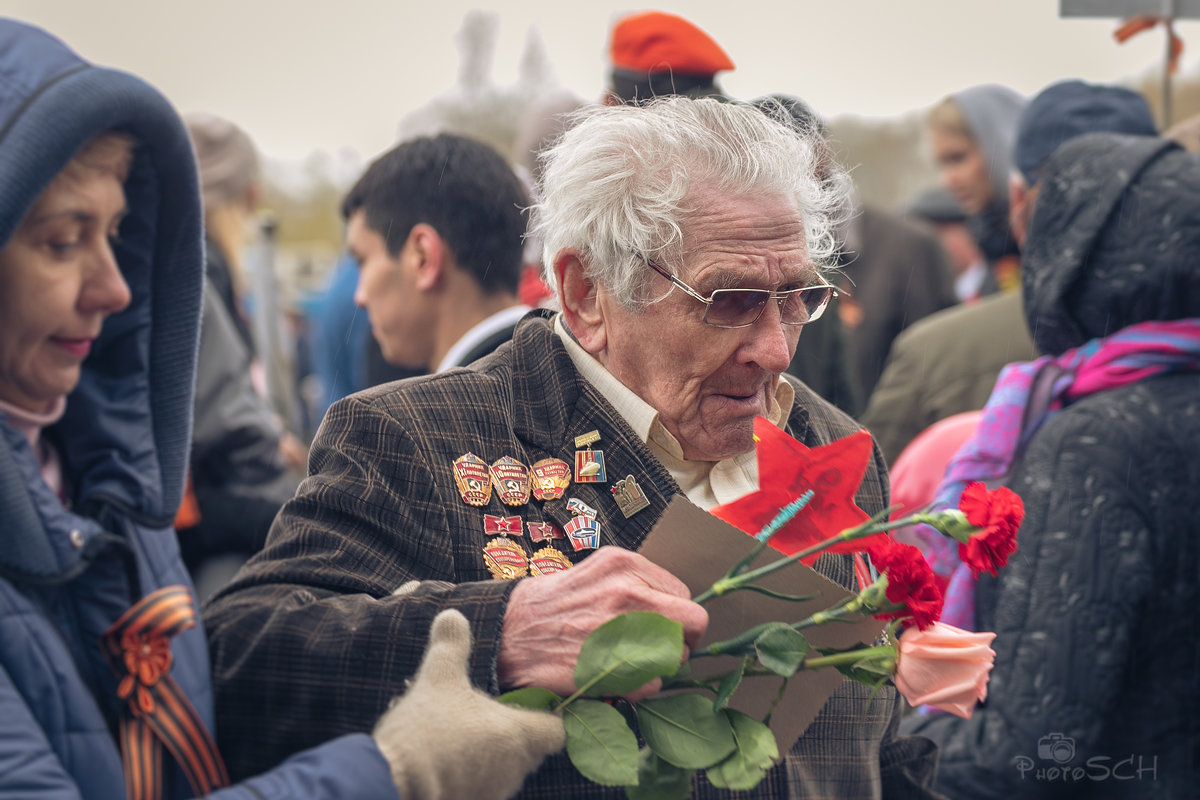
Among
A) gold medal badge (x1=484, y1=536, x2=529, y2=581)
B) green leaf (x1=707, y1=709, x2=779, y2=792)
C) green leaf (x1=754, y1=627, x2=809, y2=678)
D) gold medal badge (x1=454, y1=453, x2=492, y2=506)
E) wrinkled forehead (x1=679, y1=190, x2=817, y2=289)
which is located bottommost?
green leaf (x1=707, y1=709, x2=779, y2=792)

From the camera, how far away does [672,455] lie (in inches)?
91.2

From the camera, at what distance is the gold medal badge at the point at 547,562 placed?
6.69 ft

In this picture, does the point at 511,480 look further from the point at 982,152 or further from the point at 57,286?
the point at 982,152

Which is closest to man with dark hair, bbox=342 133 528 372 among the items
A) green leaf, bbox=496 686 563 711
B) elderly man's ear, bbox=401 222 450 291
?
elderly man's ear, bbox=401 222 450 291

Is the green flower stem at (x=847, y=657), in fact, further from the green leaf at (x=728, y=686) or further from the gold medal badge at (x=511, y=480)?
the gold medal badge at (x=511, y=480)

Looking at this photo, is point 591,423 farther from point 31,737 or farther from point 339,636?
point 31,737

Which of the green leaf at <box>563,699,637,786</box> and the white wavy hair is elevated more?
the white wavy hair

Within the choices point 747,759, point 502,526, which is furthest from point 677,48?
point 747,759

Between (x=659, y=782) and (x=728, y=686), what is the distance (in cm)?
17

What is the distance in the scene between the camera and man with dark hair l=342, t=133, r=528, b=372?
3312mm

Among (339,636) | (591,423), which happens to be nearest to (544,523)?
(591,423)

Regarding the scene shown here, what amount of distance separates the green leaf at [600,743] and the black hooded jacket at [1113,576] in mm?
1298

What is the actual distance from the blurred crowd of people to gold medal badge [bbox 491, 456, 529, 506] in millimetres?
13

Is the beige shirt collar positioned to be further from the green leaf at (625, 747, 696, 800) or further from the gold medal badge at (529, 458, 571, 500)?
the green leaf at (625, 747, 696, 800)
